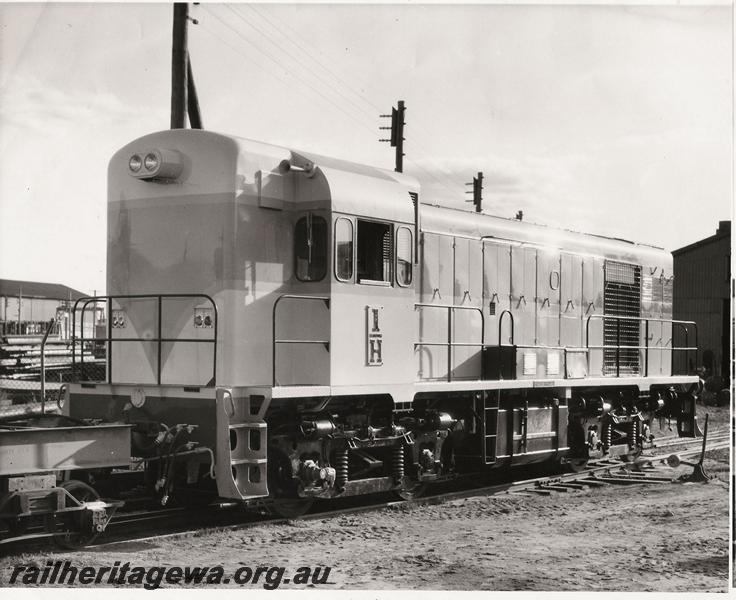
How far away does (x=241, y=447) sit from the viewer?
9.38 metres

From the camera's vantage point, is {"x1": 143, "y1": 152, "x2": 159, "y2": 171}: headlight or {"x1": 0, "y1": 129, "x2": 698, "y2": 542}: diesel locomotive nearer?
{"x1": 0, "y1": 129, "x2": 698, "y2": 542}: diesel locomotive

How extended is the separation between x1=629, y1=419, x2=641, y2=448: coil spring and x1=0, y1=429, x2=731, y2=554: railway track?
0.31m

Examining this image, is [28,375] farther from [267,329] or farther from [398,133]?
[267,329]

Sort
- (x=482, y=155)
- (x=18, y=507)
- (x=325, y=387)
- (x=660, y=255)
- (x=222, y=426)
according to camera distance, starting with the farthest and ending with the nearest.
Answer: (x=660, y=255)
(x=482, y=155)
(x=325, y=387)
(x=222, y=426)
(x=18, y=507)

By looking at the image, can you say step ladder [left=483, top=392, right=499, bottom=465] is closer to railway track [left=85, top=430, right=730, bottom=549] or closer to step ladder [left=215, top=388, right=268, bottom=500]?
railway track [left=85, top=430, right=730, bottom=549]

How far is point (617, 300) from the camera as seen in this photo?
1684 centimetres

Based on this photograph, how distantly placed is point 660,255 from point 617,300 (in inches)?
78.8

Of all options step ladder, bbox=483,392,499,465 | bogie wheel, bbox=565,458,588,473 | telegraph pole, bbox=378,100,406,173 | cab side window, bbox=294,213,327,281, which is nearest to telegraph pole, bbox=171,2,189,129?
cab side window, bbox=294,213,327,281

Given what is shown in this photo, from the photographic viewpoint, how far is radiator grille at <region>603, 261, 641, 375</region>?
16219mm

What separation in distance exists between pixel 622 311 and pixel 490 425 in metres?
5.35

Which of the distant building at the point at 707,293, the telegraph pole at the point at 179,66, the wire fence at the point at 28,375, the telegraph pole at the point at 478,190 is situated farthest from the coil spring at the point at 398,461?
the telegraph pole at the point at 478,190

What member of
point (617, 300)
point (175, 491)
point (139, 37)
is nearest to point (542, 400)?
point (617, 300)

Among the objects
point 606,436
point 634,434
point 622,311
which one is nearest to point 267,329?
point 606,436

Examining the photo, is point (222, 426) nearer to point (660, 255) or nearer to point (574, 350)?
point (574, 350)
